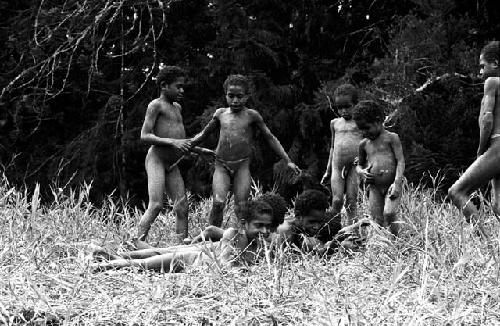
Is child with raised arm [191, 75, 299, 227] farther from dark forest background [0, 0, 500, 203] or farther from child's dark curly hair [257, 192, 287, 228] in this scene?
dark forest background [0, 0, 500, 203]

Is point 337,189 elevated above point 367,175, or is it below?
below

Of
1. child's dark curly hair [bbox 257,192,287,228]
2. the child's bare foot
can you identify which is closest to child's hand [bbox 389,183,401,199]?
child's dark curly hair [bbox 257,192,287,228]

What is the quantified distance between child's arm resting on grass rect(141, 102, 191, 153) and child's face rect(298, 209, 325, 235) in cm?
120

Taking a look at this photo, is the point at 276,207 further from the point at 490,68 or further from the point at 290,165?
the point at 490,68

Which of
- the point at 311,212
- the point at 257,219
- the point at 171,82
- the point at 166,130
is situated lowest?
the point at 311,212

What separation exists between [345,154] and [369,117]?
100 cm

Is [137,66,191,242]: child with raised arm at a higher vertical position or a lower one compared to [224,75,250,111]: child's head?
lower

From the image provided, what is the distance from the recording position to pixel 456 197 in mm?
6121

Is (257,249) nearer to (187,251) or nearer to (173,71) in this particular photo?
(187,251)

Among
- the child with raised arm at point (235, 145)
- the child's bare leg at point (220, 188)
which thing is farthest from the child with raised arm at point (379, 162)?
the child's bare leg at point (220, 188)

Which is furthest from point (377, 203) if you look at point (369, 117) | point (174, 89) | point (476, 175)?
point (174, 89)

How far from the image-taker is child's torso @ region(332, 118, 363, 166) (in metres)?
7.28

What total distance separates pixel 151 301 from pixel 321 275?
3.43 ft

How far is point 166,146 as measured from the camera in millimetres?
6973
